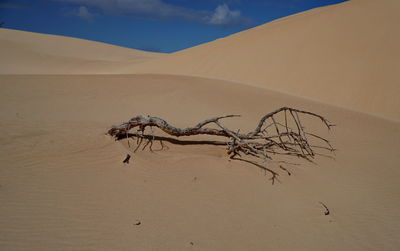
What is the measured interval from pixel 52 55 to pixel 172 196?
3328 centimetres

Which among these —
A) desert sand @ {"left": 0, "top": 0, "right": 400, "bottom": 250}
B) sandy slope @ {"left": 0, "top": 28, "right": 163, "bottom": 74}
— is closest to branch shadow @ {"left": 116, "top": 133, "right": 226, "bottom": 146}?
desert sand @ {"left": 0, "top": 0, "right": 400, "bottom": 250}

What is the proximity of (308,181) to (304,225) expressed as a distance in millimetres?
1237

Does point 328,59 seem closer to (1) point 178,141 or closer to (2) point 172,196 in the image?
(1) point 178,141

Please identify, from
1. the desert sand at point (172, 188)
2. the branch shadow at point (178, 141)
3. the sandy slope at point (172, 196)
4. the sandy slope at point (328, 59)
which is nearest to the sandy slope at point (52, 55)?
the sandy slope at point (328, 59)

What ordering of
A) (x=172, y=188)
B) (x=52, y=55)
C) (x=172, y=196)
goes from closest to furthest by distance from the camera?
1. (x=172, y=196)
2. (x=172, y=188)
3. (x=52, y=55)

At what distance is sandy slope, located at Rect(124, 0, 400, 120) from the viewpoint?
41.5 ft

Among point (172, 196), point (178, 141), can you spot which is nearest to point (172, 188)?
point (172, 196)

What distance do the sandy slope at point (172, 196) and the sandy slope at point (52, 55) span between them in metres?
18.8

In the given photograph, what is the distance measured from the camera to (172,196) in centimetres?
368

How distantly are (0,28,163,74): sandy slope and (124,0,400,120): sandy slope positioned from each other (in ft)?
29.4

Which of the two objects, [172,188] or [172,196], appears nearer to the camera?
[172,196]

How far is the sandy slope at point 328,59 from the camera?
1264 cm

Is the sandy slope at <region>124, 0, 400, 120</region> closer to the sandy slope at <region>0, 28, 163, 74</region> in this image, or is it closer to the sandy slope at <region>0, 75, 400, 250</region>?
the sandy slope at <region>0, 75, 400, 250</region>

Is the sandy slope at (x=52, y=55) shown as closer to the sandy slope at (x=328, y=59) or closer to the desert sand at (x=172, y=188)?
the sandy slope at (x=328, y=59)
